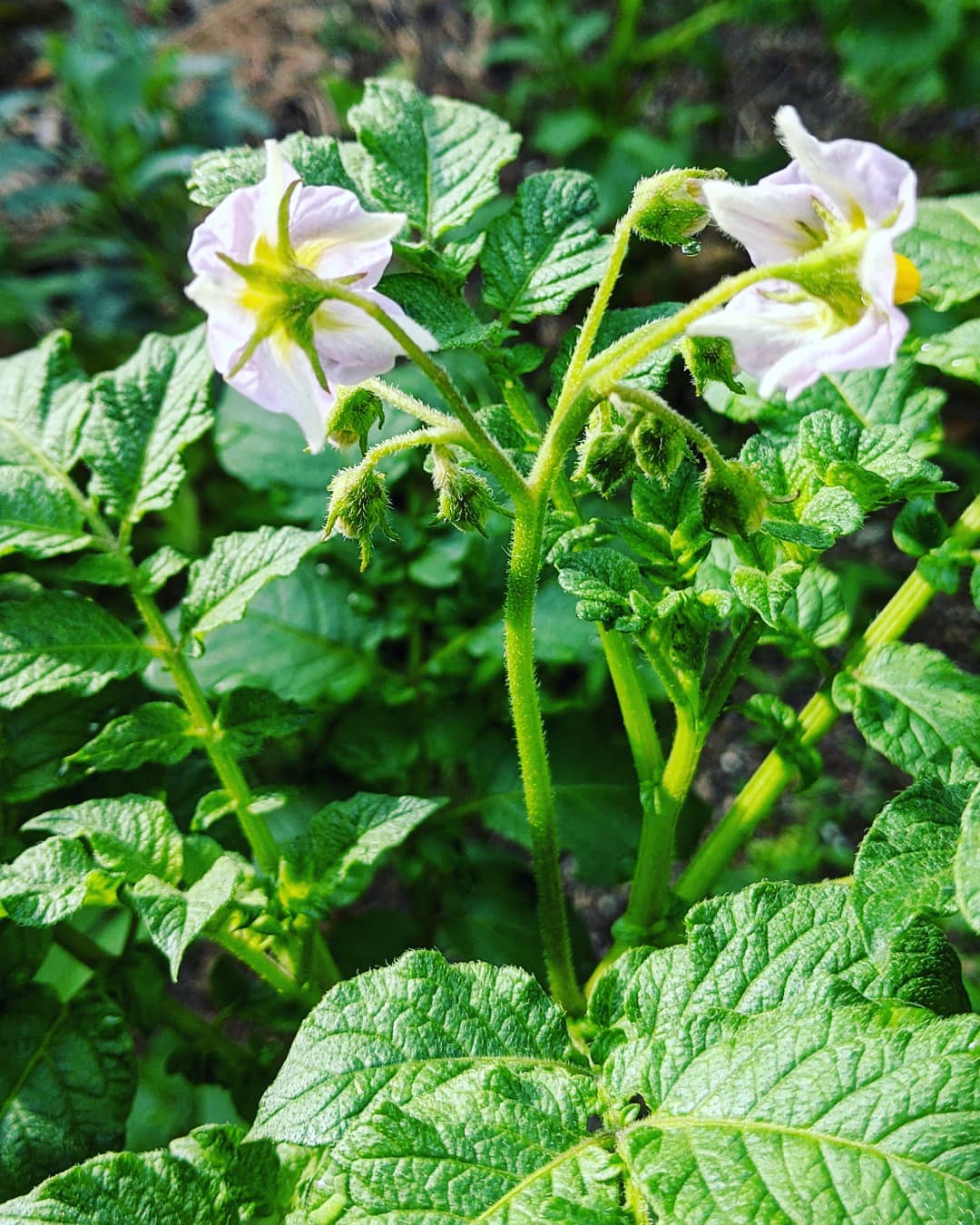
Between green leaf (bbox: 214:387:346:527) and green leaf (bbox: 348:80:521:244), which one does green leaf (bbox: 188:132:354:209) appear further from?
green leaf (bbox: 214:387:346:527)

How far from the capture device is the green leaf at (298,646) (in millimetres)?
1492

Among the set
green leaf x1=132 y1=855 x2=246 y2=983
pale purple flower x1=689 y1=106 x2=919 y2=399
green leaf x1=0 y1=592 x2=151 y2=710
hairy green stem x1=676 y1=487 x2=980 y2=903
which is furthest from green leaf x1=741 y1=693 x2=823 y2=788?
green leaf x1=0 y1=592 x2=151 y2=710

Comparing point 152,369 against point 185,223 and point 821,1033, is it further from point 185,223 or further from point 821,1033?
point 185,223

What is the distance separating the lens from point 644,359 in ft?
3.73

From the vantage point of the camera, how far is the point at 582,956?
1523mm

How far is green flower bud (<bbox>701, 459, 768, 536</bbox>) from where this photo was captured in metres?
0.99

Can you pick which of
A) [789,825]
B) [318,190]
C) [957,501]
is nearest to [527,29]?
[957,501]

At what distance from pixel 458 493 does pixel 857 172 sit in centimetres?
40

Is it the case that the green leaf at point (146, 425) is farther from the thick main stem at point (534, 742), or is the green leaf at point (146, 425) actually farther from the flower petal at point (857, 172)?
the flower petal at point (857, 172)

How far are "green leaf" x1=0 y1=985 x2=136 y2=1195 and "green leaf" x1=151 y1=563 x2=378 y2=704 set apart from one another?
43 cm

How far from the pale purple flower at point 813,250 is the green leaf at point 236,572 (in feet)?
1.79

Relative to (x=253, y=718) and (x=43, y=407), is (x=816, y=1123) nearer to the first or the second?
(x=253, y=718)

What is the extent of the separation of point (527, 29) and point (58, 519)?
8.70ft

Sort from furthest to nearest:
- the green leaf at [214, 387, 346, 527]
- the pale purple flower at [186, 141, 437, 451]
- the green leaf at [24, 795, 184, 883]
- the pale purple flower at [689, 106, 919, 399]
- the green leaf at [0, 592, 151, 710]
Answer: the green leaf at [214, 387, 346, 527]
the green leaf at [0, 592, 151, 710]
the green leaf at [24, 795, 184, 883]
the pale purple flower at [186, 141, 437, 451]
the pale purple flower at [689, 106, 919, 399]
